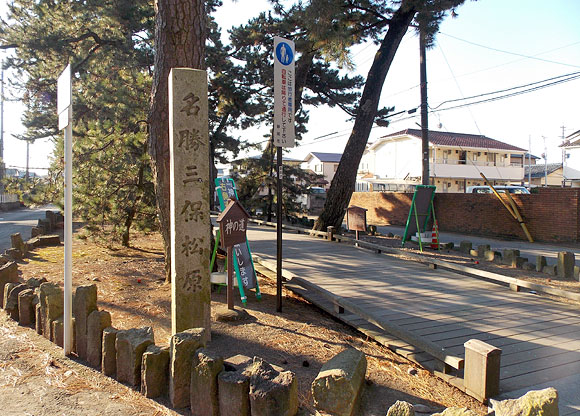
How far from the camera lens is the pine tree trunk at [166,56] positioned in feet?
18.3

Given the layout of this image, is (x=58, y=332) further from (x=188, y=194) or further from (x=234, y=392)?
(x=234, y=392)

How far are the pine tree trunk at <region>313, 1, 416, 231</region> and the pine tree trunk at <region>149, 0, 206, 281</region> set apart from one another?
306 inches

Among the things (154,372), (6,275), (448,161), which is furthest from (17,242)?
(448,161)

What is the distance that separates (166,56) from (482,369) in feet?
17.4

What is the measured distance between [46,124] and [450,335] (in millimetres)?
16862

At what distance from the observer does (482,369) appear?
3037 millimetres

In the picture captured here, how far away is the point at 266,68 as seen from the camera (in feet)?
47.6

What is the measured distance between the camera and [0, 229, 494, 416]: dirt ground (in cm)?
304

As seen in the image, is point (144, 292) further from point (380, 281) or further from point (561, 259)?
point (561, 259)

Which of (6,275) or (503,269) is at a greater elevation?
(6,275)

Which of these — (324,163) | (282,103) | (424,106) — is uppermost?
(324,163)

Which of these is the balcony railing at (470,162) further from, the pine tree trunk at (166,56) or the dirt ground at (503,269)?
the pine tree trunk at (166,56)

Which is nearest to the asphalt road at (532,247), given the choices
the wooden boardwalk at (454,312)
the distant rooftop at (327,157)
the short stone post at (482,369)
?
the wooden boardwalk at (454,312)

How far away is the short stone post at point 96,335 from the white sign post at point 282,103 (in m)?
2.28
